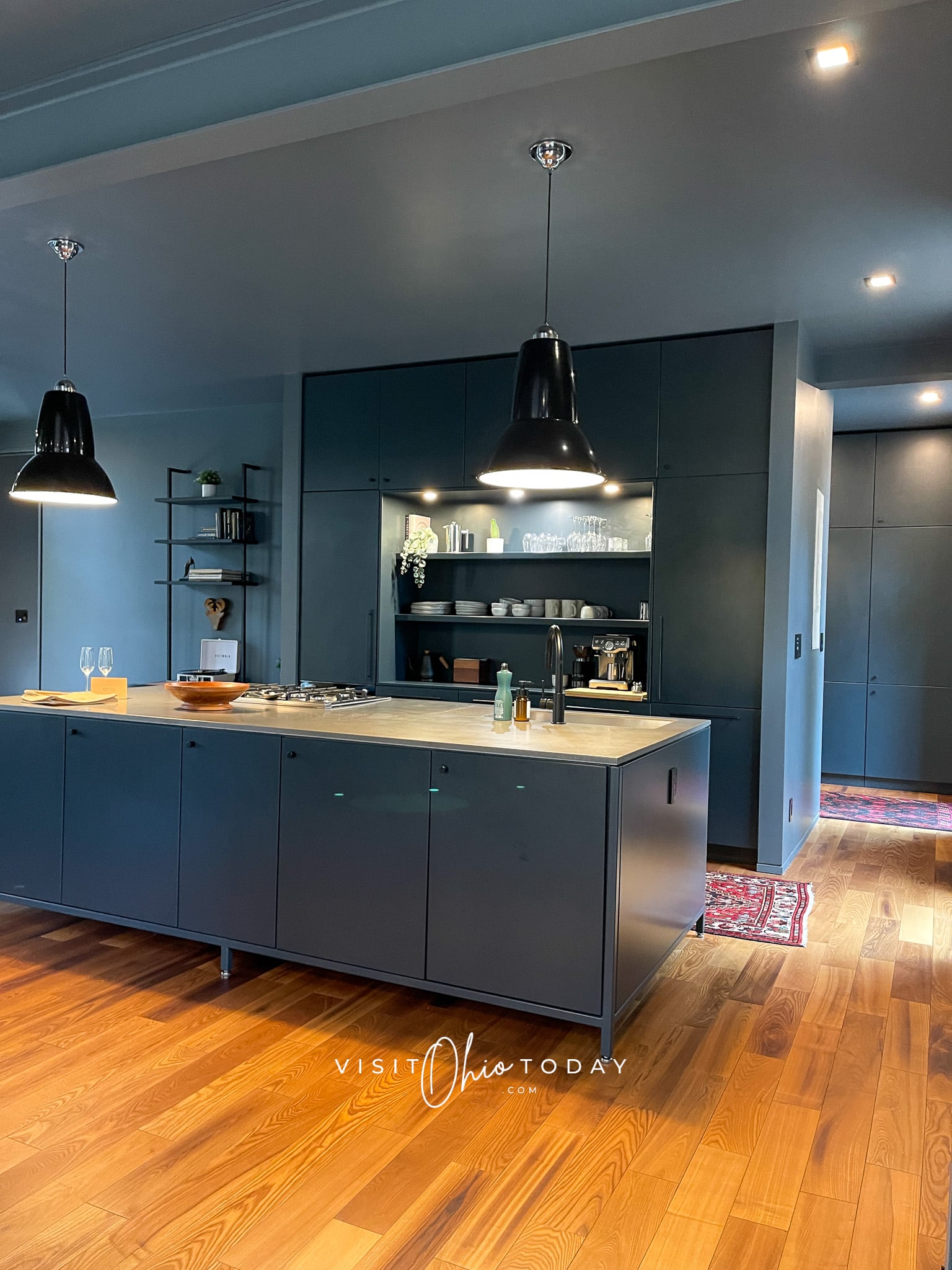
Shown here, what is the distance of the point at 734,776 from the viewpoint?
189 inches

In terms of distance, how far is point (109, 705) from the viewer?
3.53 metres

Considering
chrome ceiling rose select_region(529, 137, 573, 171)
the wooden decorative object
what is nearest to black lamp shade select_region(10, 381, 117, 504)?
chrome ceiling rose select_region(529, 137, 573, 171)

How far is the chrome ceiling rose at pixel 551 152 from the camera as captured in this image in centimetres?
291

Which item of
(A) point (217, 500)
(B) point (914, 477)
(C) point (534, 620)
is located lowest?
(C) point (534, 620)

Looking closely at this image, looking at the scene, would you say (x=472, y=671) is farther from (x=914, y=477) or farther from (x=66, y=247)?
(x=914, y=477)

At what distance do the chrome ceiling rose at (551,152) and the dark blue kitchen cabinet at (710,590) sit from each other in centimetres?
219

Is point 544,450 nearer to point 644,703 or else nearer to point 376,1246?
point 376,1246

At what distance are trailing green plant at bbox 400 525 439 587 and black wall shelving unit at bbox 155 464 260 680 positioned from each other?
55.2 inches

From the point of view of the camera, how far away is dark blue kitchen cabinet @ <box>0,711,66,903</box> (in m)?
Result: 3.46

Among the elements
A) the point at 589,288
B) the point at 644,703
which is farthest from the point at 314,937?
the point at 589,288

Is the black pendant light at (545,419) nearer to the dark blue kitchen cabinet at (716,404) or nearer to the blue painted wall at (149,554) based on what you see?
the dark blue kitchen cabinet at (716,404)

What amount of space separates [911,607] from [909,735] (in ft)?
3.15

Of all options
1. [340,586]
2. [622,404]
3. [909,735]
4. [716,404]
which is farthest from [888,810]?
[340,586]

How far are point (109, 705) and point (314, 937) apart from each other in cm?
126
